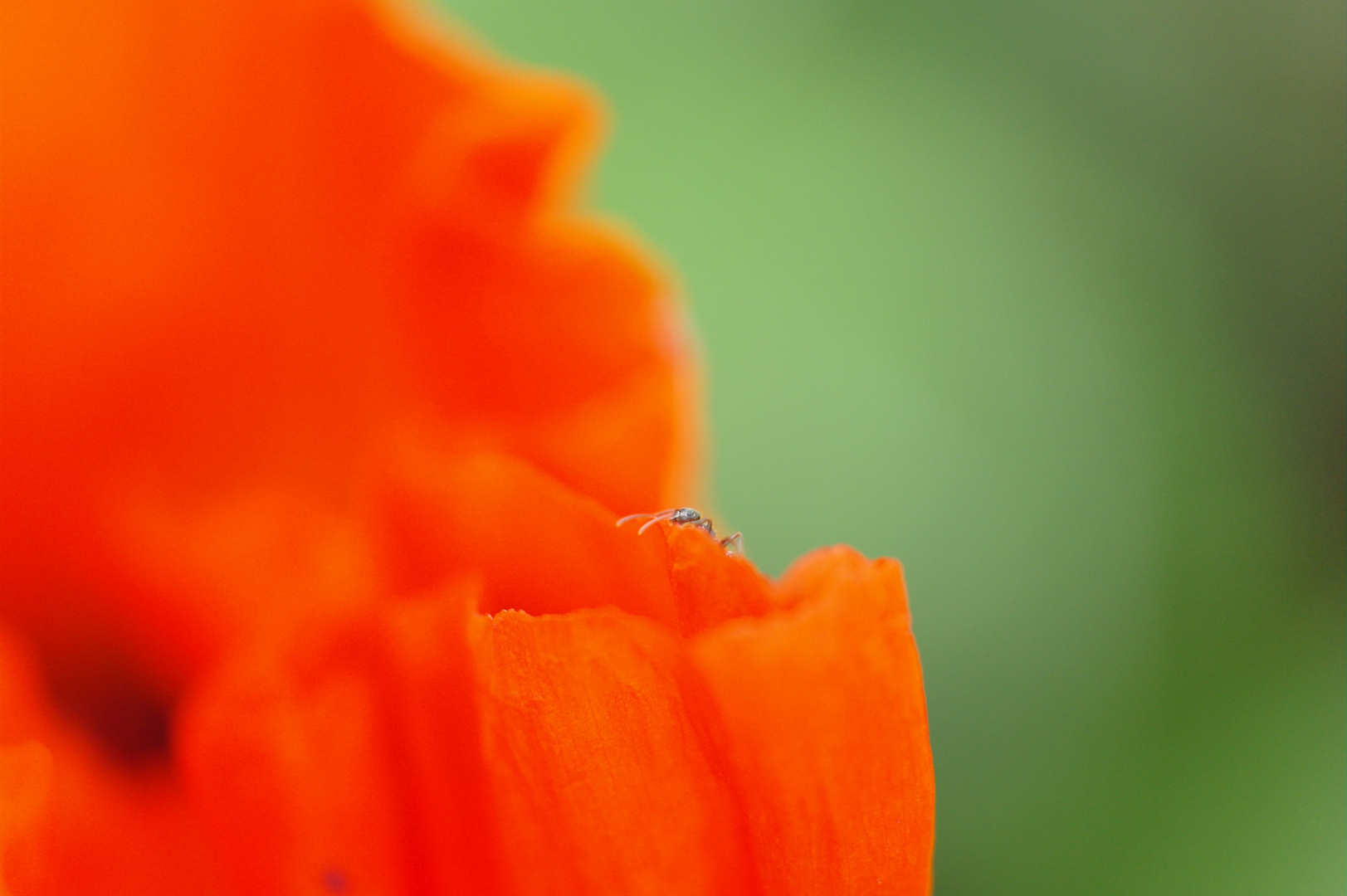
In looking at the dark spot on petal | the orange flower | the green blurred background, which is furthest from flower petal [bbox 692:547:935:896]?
the green blurred background

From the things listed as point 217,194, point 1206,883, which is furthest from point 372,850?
point 1206,883

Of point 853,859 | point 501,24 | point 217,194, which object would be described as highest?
point 501,24

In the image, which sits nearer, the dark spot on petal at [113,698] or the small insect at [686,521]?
the small insect at [686,521]

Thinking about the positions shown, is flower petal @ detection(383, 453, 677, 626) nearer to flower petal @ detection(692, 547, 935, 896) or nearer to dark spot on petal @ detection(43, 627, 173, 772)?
flower petal @ detection(692, 547, 935, 896)

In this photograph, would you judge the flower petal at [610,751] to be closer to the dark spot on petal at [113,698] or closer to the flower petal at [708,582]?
the flower petal at [708,582]

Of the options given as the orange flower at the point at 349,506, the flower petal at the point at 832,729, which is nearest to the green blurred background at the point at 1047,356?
the orange flower at the point at 349,506

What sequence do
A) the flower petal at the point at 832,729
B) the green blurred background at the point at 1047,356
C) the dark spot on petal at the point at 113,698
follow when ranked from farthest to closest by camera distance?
the green blurred background at the point at 1047,356
the dark spot on petal at the point at 113,698
the flower petal at the point at 832,729

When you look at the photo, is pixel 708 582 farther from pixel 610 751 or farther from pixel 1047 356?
pixel 1047 356

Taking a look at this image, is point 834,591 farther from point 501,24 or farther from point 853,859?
point 501,24
